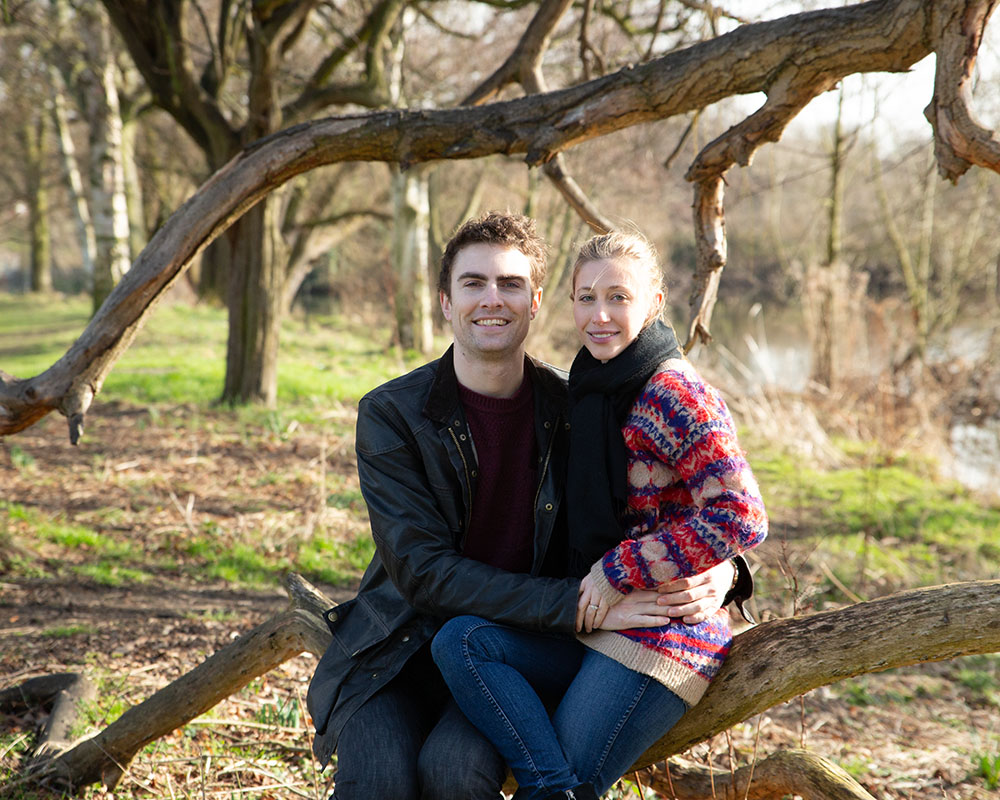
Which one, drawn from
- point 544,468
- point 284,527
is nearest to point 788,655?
point 544,468

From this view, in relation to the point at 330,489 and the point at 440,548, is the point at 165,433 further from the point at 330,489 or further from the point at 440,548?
the point at 440,548

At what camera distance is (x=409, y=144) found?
3.53 metres

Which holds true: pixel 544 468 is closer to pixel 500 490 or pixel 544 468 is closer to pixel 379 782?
pixel 500 490

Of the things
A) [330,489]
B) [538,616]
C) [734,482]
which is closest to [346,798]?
[538,616]

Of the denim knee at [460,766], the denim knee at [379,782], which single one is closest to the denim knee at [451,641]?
the denim knee at [460,766]

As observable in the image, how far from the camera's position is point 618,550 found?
2227 mm

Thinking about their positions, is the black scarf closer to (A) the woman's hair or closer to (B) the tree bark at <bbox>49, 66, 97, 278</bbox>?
(A) the woman's hair

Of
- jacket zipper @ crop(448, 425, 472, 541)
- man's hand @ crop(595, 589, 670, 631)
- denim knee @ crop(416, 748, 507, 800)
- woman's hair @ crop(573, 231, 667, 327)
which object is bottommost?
denim knee @ crop(416, 748, 507, 800)

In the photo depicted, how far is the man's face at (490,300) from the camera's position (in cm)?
259

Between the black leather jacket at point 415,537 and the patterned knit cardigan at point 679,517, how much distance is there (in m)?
0.23

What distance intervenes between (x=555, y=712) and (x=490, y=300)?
1.18 m

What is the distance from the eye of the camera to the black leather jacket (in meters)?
2.37

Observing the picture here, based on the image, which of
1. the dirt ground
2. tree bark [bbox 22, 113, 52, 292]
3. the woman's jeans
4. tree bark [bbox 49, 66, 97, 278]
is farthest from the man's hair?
tree bark [bbox 22, 113, 52, 292]

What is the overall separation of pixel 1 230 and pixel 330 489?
85.4ft
